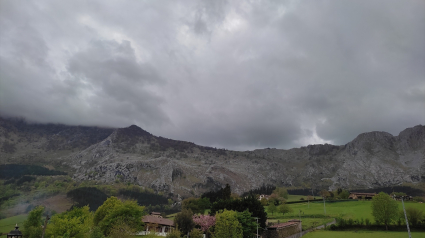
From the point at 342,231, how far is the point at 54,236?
2900 inches

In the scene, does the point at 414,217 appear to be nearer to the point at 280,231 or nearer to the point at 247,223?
the point at 280,231

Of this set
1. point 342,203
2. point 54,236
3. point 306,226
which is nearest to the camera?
point 54,236

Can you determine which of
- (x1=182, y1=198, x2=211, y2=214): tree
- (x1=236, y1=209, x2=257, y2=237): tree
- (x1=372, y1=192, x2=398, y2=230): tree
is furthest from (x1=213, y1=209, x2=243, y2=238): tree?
(x1=182, y1=198, x2=211, y2=214): tree

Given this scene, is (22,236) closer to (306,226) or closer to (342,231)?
(306,226)

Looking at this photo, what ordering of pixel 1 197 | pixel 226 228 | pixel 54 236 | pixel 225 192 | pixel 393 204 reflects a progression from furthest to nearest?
pixel 1 197, pixel 225 192, pixel 393 204, pixel 226 228, pixel 54 236

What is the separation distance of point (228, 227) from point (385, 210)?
4661cm

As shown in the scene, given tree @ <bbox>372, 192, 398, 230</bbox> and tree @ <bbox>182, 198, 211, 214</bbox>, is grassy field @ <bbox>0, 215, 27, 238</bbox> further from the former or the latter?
tree @ <bbox>372, 192, 398, 230</bbox>

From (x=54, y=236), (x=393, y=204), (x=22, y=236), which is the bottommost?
(x=22, y=236)

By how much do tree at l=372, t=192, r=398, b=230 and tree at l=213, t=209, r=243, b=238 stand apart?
4185 centimetres

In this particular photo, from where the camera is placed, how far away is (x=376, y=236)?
63.9m

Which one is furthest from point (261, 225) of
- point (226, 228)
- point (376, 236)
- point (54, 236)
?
point (54, 236)

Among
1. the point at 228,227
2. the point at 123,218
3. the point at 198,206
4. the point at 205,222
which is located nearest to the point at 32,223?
the point at 123,218

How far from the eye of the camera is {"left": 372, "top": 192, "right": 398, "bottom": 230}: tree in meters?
72.1

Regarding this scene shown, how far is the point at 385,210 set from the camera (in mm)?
72625
